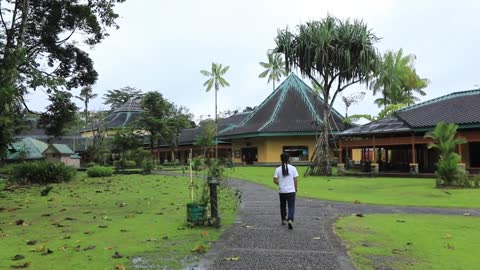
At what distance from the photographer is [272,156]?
1847 inches

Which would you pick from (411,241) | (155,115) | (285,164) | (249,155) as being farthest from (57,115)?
(249,155)

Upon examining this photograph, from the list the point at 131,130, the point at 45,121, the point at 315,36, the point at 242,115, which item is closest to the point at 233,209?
the point at 45,121

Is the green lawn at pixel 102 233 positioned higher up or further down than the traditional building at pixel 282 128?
further down

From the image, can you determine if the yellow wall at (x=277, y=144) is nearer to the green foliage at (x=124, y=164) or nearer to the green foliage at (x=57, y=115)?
the green foliage at (x=124, y=164)

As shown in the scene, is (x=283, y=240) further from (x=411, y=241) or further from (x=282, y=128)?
(x=282, y=128)

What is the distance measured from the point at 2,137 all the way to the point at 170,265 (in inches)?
385

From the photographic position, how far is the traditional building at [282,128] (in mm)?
45750

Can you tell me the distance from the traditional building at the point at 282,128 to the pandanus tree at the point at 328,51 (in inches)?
536

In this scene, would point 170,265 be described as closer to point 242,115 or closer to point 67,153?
point 67,153

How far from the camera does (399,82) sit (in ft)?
151

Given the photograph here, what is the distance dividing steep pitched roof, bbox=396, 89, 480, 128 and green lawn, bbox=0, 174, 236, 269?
18655 mm

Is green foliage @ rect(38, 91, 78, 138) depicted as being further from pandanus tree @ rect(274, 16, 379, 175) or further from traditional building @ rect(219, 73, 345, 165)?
traditional building @ rect(219, 73, 345, 165)

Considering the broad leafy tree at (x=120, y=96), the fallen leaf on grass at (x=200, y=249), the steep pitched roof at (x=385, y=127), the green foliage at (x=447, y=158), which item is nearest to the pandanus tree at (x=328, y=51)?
the steep pitched roof at (x=385, y=127)

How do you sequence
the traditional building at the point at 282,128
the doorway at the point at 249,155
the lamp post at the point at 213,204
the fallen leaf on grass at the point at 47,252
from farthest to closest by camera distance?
the doorway at the point at 249,155
the traditional building at the point at 282,128
the lamp post at the point at 213,204
the fallen leaf on grass at the point at 47,252
